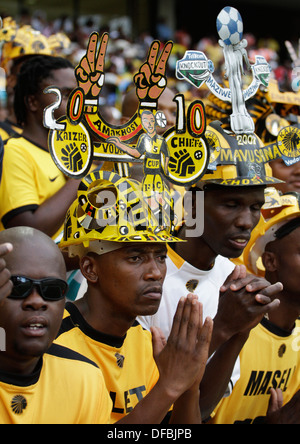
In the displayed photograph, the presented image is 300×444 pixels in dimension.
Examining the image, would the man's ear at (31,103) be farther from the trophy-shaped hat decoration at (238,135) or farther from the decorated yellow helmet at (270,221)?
the decorated yellow helmet at (270,221)

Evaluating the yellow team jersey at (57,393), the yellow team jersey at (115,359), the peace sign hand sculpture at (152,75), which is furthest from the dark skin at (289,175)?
the yellow team jersey at (57,393)

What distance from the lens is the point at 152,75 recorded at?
297 centimetres

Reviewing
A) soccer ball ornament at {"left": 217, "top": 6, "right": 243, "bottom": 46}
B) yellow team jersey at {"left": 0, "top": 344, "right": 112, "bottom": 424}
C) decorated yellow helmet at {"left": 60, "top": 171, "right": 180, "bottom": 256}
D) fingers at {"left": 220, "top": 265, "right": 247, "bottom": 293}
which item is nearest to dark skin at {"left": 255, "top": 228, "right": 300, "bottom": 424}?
fingers at {"left": 220, "top": 265, "right": 247, "bottom": 293}

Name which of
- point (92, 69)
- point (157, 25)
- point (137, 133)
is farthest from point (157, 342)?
point (157, 25)

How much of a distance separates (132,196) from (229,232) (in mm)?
707

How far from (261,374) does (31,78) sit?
7.12 feet

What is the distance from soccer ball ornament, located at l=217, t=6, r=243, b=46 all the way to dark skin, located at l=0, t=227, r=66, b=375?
1.43 metres

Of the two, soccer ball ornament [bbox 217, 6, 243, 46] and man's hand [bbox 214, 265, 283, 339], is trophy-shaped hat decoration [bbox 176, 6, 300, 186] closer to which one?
soccer ball ornament [bbox 217, 6, 243, 46]

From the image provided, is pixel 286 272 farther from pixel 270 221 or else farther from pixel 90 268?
pixel 90 268

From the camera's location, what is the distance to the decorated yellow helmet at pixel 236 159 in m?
3.34

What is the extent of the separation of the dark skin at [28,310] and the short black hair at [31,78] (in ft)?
5.78

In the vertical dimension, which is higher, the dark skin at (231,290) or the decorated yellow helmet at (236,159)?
the decorated yellow helmet at (236,159)

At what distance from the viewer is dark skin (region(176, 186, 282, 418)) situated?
9.71 feet
